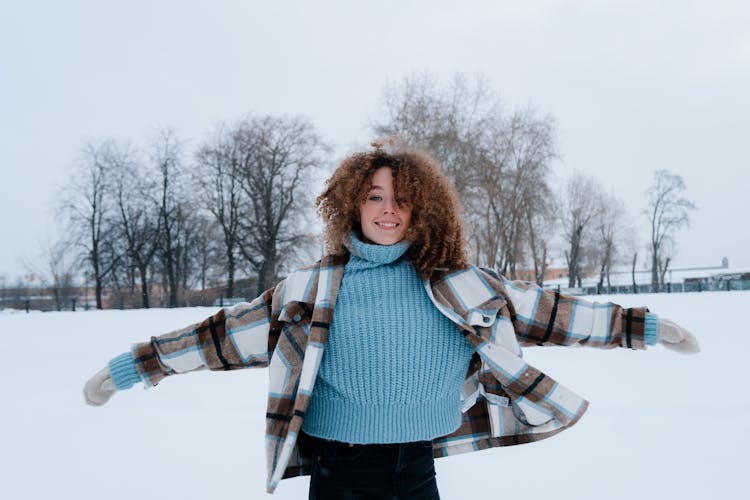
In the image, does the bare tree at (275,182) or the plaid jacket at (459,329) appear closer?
the plaid jacket at (459,329)

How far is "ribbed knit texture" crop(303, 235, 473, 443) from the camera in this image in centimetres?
195

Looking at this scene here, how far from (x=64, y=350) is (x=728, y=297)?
52.0ft

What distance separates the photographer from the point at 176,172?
31.8 meters

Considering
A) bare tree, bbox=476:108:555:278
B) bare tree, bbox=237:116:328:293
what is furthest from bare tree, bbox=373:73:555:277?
bare tree, bbox=237:116:328:293

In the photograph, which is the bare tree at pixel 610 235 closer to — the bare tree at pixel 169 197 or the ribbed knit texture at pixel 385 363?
the bare tree at pixel 169 197

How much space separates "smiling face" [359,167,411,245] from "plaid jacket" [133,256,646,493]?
0.58 feet

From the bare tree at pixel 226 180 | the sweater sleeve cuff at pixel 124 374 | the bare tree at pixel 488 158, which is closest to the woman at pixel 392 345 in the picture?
the sweater sleeve cuff at pixel 124 374

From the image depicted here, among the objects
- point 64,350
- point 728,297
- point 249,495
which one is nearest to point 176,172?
point 64,350

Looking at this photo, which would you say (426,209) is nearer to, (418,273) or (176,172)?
(418,273)

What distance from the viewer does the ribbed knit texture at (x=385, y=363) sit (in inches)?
76.6

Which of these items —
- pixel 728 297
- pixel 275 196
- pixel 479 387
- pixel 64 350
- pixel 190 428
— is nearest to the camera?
pixel 479 387

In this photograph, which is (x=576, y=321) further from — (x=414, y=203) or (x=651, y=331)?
(x=414, y=203)

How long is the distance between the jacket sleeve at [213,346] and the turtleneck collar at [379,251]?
1.23ft

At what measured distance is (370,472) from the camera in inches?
76.0
